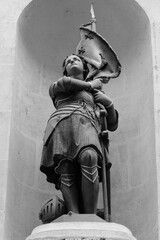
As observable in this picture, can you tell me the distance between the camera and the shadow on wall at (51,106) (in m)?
5.77

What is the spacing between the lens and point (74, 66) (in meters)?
5.35

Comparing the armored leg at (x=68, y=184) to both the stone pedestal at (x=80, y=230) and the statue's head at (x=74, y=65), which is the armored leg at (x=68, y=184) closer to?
the stone pedestal at (x=80, y=230)

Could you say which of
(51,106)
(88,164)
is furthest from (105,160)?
(51,106)

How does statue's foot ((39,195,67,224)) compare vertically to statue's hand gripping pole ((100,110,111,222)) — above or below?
below

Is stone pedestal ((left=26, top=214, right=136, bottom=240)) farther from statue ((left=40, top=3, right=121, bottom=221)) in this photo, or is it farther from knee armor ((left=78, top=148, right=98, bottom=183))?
knee armor ((left=78, top=148, right=98, bottom=183))

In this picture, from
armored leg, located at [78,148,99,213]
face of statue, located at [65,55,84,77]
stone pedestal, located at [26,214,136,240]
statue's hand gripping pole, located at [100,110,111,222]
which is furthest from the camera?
face of statue, located at [65,55,84,77]

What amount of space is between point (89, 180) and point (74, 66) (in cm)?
89

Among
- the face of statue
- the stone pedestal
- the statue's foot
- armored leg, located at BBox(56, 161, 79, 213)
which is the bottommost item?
the stone pedestal

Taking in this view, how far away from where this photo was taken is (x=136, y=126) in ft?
20.2

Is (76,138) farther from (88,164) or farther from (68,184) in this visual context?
(68,184)

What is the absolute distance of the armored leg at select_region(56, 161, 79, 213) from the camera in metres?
4.91

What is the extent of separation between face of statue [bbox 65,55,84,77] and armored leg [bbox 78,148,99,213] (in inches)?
27.1

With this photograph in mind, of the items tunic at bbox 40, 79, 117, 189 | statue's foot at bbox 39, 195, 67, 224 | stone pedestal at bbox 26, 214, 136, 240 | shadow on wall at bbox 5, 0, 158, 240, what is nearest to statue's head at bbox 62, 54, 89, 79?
tunic at bbox 40, 79, 117, 189

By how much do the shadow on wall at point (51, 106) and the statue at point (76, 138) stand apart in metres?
0.65
